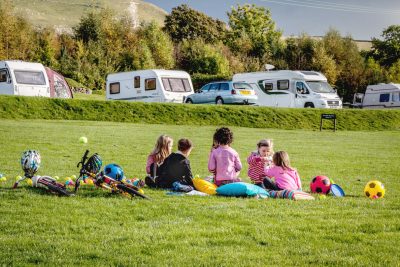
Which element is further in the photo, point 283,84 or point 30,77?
point 283,84

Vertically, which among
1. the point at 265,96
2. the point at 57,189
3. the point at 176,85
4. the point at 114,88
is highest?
the point at 176,85

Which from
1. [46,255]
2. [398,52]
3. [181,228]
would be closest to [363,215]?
[181,228]

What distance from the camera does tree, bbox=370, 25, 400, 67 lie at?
7675 centimetres

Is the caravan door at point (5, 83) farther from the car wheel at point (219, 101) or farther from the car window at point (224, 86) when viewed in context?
the car window at point (224, 86)

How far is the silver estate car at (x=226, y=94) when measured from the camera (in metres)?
34.3

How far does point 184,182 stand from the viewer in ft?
30.7

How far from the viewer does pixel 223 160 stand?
965cm

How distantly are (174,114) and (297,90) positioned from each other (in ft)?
33.5

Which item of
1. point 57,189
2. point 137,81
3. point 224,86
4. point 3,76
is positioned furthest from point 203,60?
point 57,189

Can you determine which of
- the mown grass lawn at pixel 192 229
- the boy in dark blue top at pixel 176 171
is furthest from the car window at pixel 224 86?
the boy in dark blue top at pixel 176 171

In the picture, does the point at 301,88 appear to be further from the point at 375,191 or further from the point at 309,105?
the point at 375,191

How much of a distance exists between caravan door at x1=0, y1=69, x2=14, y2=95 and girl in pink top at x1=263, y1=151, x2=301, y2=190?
84.4ft

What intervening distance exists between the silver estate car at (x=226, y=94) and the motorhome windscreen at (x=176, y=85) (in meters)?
0.95

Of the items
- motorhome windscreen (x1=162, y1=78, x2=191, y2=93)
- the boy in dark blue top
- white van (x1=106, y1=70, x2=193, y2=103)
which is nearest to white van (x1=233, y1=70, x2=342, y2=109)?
motorhome windscreen (x1=162, y1=78, x2=191, y2=93)
